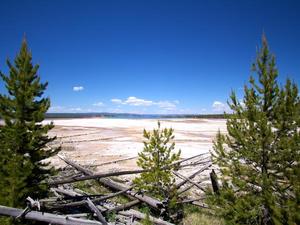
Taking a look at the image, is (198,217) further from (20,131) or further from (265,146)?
(20,131)

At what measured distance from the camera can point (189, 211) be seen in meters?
9.48

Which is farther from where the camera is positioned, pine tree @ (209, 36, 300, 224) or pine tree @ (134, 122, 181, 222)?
pine tree @ (134, 122, 181, 222)

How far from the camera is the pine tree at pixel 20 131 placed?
A: 677 cm

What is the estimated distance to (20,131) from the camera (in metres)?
6.80

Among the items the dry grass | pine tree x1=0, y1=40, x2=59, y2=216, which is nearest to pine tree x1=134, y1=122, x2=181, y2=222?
the dry grass

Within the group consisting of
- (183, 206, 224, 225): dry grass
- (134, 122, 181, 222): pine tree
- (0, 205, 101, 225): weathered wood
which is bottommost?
(183, 206, 224, 225): dry grass

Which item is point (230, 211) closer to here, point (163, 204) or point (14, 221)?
point (163, 204)

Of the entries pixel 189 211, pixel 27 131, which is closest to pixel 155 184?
pixel 189 211

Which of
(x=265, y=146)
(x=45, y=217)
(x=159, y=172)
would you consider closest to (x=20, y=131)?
(x=45, y=217)

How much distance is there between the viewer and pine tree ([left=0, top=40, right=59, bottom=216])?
6.77 metres

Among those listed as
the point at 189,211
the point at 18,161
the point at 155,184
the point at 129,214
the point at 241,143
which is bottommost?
the point at 189,211

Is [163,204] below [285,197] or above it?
below

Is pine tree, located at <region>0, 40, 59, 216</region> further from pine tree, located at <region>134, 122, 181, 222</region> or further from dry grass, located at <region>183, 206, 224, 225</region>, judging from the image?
dry grass, located at <region>183, 206, 224, 225</region>

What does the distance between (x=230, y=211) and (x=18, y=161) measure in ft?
19.1
